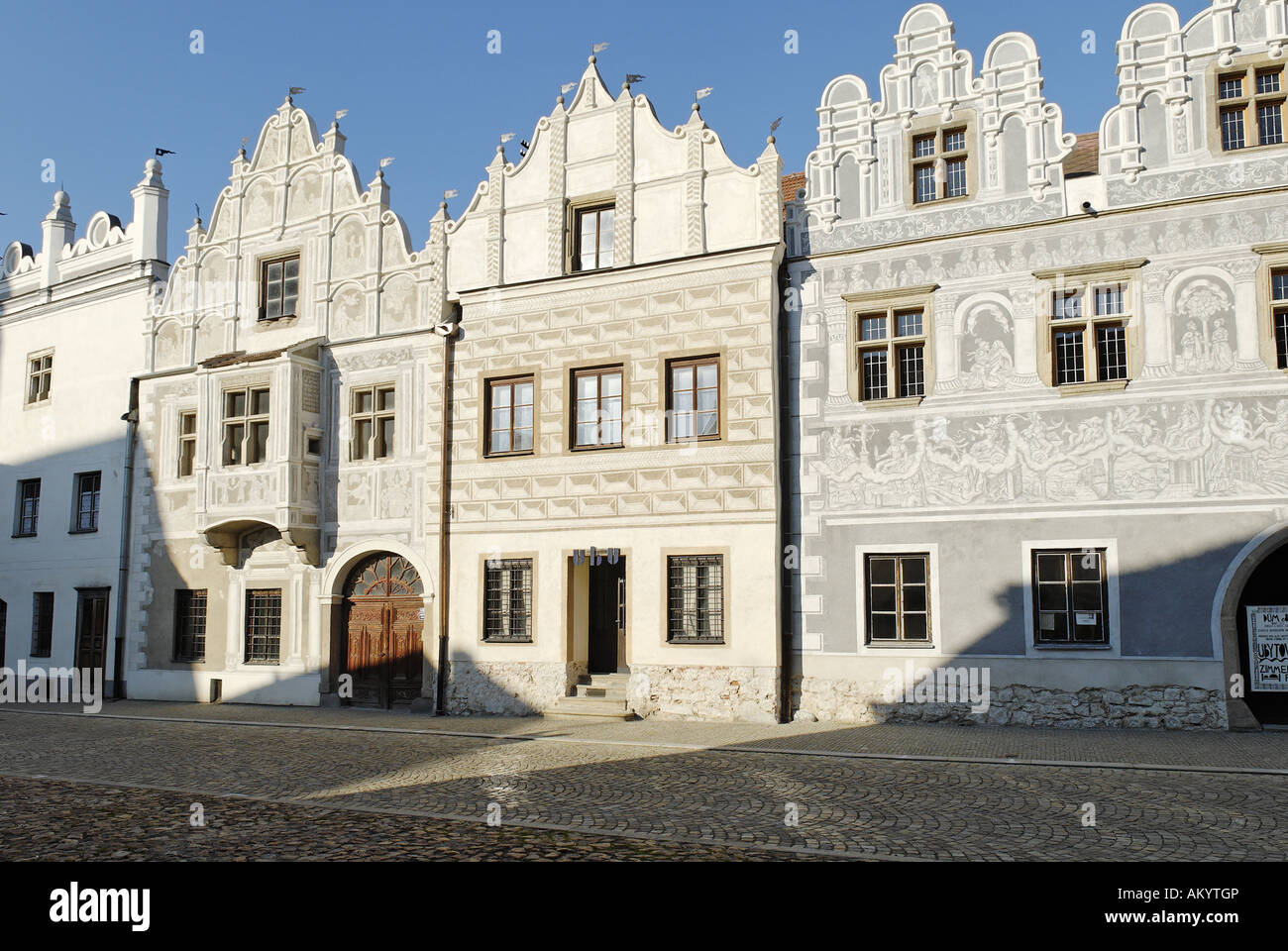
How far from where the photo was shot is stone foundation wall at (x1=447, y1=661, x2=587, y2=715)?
66.1ft

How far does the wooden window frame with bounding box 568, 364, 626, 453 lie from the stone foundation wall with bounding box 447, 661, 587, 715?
4.10 meters

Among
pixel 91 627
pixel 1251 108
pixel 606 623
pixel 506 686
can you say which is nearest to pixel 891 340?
pixel 1251 108

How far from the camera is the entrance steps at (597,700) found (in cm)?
1938

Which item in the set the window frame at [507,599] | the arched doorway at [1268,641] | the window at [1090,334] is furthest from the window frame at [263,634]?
the arched doorway at [1268,641]

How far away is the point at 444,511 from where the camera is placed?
2148 centimetres

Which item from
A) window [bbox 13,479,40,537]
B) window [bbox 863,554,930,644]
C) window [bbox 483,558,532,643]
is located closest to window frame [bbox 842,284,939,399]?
window [bbox 863,554,930,644]

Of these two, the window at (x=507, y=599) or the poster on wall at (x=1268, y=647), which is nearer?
the poster on wall at (x=1268, y=647)

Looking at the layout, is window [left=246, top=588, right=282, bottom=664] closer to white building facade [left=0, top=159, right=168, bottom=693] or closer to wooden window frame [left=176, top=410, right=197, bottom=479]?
wooden window frame [left=176, top=410, right=197, bottom=479]

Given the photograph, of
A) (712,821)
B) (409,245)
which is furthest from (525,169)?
(712,821)

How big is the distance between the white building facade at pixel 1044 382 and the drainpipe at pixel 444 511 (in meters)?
6.97

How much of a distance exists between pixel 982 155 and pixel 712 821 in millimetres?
13131

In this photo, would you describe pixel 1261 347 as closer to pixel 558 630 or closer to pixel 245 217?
pixel 558 630

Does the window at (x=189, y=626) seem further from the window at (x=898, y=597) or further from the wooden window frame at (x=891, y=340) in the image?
the wooden window frame at (x=891, y=340)

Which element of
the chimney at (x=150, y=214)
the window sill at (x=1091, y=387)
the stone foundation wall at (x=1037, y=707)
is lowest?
the stone foundation wall at (x=1037, y=707)
